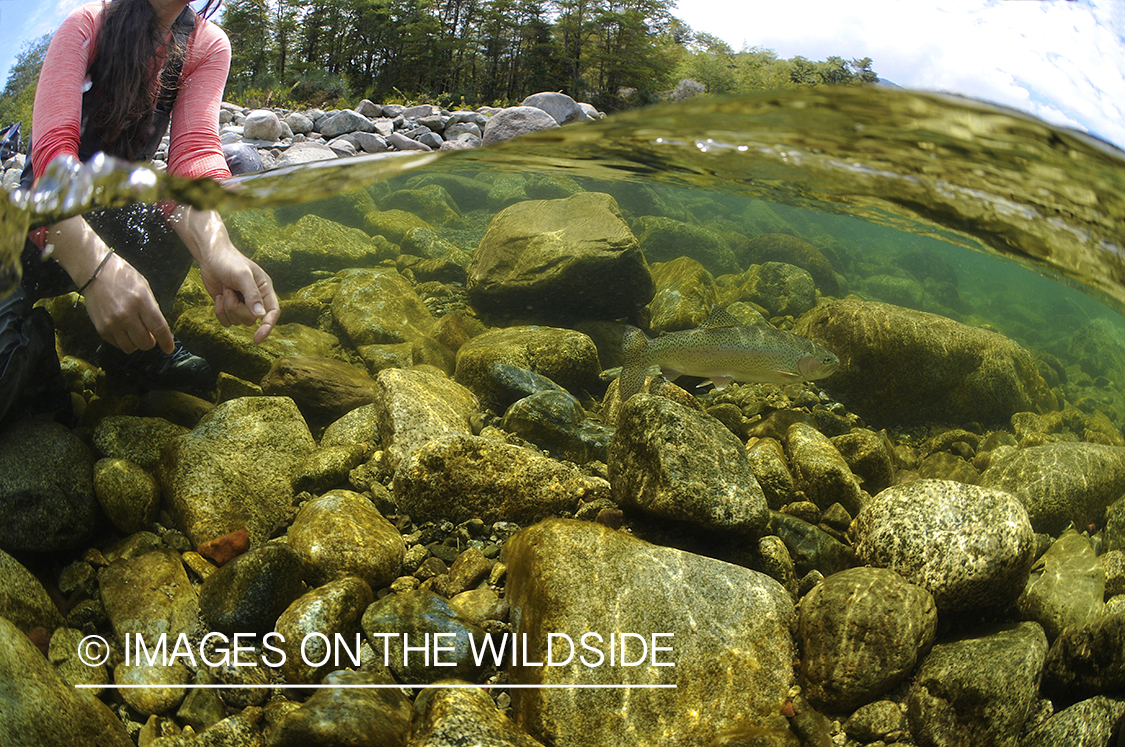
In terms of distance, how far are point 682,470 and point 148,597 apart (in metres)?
2.67

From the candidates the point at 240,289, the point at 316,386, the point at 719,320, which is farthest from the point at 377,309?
the point at 719,320

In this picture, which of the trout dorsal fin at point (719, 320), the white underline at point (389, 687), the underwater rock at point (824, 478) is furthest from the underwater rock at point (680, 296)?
the white underline at point (389, 687)

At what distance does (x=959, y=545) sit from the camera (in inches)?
109

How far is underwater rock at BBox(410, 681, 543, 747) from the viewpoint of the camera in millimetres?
1966

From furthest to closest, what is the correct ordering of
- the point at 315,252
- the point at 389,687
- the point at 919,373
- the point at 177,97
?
the point at 919,373
the point at 315,252
the point at 177,97
the point at 389,687

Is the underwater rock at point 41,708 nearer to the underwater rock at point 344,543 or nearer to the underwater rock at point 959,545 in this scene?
the underwater rock at point 344,543

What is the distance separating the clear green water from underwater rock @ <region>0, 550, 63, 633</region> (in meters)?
1.44

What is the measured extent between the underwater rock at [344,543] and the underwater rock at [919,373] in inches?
160

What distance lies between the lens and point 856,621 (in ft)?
8.18

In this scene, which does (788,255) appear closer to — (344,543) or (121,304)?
(344,543)

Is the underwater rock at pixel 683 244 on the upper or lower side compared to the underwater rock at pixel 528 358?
upper

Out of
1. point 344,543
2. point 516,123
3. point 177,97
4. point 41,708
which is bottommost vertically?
point 41,708

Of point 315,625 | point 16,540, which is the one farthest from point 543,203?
point 16,540

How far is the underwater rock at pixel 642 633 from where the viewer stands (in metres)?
2.24
